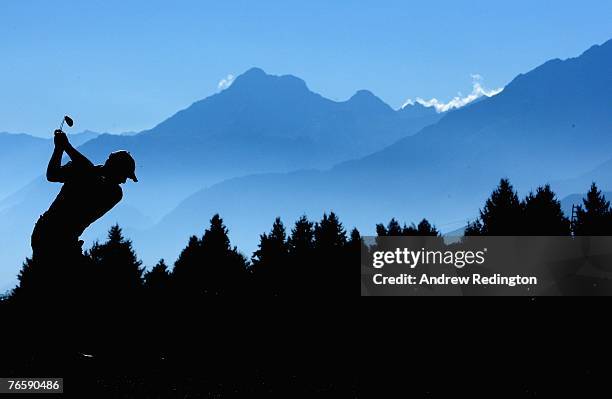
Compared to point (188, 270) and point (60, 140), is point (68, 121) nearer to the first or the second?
point (60, 140)

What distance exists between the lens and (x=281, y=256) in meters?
62.3

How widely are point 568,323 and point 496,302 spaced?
542cm

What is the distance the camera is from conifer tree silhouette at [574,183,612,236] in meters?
49.1

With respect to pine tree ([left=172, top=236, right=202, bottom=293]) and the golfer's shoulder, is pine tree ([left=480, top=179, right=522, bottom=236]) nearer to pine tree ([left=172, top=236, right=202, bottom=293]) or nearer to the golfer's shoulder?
pine tree ([left=172, top=236, right=202, bottom=293])

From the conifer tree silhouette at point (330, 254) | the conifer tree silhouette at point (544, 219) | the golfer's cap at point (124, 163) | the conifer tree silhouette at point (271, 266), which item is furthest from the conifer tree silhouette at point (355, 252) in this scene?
the golfer's cap at point (124, 163)

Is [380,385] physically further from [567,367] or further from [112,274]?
[112,274]

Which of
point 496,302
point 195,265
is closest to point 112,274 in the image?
point 195,265

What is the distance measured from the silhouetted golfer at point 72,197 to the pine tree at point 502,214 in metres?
45.6

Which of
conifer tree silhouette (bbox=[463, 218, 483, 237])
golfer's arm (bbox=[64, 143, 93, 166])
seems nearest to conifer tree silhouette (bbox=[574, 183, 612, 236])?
conifer tree silhouette (bbox=[463, 218, 483, 237])

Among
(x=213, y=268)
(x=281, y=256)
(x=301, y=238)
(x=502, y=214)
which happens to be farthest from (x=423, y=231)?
(x=213, y=268)

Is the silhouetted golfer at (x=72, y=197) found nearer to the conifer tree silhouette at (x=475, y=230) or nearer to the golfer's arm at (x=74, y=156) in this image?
the golfer's arm at (x=74, y=156)

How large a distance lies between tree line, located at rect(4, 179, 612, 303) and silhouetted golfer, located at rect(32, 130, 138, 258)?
3296 centimetres

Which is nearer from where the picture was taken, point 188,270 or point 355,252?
point 355,252

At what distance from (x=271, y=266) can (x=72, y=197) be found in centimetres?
5262
